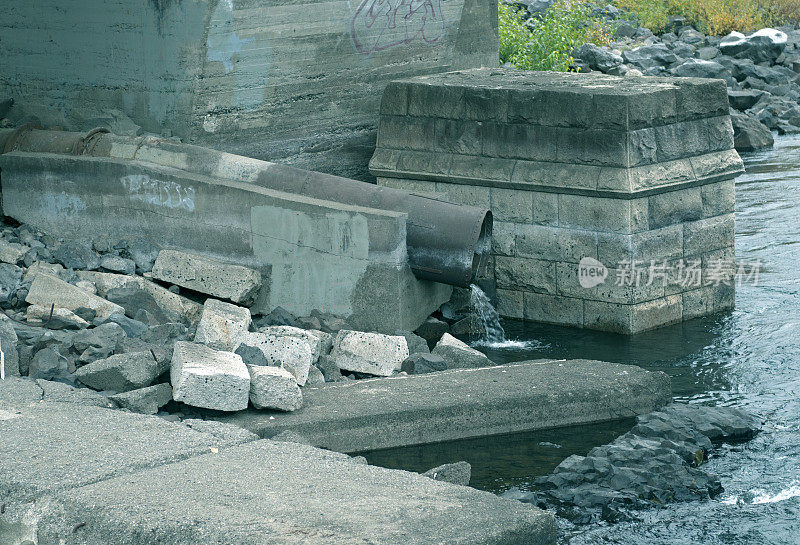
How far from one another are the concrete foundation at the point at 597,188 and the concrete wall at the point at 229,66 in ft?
4.51

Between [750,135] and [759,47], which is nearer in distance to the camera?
[750,135]

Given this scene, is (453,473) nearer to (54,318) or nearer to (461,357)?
(461,357)

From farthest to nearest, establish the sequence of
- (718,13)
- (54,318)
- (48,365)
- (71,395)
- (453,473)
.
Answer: (718,13) → (54,318) → (48,365) → (71,395) → (453,473)

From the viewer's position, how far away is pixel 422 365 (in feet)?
24.8

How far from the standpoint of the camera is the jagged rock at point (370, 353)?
758 centimetres

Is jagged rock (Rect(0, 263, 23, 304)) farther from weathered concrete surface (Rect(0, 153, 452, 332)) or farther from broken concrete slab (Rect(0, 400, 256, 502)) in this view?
broken concrete slab (Rect(0, 400, 256, 502))

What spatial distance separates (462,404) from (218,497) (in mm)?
2532

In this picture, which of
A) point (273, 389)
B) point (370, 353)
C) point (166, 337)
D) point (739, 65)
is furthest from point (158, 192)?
point (739, 65)

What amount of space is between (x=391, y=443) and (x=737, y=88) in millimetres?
16798

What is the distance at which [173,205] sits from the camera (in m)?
9.02

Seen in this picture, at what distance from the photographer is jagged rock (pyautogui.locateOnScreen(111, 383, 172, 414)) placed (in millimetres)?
5926

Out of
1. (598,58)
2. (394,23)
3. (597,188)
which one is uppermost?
(394,23)

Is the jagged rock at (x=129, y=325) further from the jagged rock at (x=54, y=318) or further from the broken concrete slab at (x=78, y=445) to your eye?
the broken concrete slab at (x=78, y=445)

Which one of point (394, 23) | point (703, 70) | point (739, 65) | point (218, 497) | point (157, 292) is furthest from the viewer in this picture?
point (739, 65)
